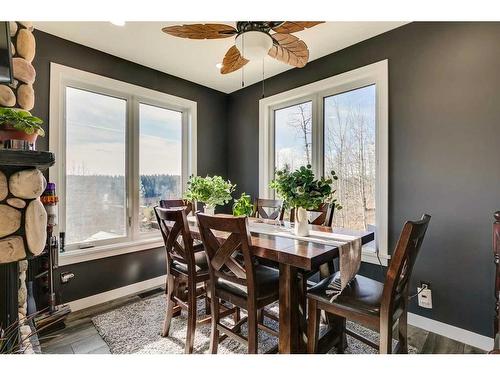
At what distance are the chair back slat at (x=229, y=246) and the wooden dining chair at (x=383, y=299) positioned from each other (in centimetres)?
42

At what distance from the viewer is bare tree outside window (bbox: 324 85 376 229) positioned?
104 inches

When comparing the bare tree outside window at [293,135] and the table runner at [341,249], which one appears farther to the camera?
the bare tree outside window at [293,135]

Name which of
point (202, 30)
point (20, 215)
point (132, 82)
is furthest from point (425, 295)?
point (132, 82)

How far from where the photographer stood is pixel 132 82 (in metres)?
3.02

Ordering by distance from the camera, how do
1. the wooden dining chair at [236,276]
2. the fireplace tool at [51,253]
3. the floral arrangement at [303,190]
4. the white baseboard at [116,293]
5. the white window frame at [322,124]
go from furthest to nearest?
the white baseboard at [116,293], the white window frame at [322,124], the fireplace tool at [51,253], the floral arrangement at [303,190], the wooden dining chair at [236,276]

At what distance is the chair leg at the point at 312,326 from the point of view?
5.07 feet

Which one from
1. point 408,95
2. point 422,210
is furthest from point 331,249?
point 408,95

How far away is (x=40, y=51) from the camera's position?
94.2 inches

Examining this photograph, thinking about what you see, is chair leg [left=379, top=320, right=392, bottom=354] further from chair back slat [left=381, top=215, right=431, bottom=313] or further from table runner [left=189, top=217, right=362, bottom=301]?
table runner [left=189, top=217, right=362, bottom=301]

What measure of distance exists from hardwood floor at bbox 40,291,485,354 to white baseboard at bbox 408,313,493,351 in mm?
34

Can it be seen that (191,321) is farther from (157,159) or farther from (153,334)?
(157,159)

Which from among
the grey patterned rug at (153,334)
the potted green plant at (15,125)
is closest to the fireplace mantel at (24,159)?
the potted green plant at (15,125)

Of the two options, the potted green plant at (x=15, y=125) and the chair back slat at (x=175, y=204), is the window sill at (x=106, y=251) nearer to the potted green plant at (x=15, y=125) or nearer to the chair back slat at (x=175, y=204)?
the chair back slat at (x=175, y=204)

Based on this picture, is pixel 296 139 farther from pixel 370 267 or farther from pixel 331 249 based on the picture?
pixel 331 249
